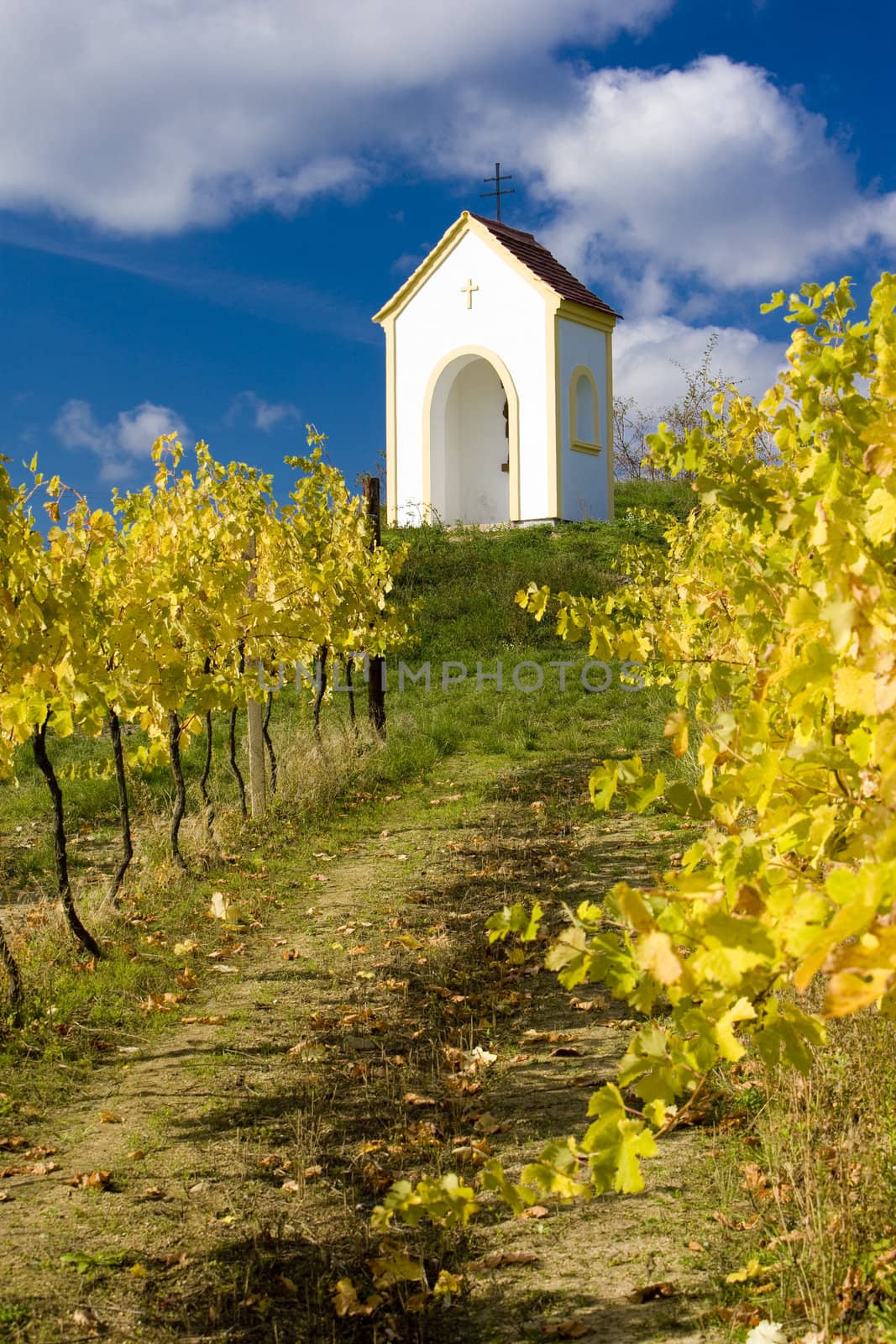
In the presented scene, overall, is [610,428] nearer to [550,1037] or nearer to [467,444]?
[467,444]

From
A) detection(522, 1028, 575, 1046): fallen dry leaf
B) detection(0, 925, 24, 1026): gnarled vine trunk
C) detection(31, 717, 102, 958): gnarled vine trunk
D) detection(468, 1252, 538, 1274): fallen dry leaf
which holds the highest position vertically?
detection(31, 717, 102, 958): gnarled vine trunk

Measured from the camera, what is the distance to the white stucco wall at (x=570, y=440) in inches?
755

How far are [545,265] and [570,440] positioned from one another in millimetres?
3568

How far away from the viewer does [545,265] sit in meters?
20.3

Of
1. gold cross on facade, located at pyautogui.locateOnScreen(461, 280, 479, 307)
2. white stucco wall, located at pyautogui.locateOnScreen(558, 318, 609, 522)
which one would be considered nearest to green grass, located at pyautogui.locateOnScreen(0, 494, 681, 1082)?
white stucco wall, located at pyautogui.locateOnScreen(558, 318, 609, 522)

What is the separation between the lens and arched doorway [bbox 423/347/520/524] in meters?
20.4

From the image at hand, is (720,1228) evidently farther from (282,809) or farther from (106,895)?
(282,809)

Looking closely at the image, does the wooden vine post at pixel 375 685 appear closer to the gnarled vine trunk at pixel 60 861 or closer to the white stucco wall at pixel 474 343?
the gnarled vine trunk at pixel 60 861

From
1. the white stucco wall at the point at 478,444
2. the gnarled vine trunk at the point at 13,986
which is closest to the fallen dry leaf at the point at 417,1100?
the gnarled vine trunk at the point at 13,986

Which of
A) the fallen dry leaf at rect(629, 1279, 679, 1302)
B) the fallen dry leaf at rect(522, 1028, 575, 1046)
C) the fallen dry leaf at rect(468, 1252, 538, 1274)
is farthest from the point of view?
the fallen dry leaf at rect(522, 1028, 575, 1046)

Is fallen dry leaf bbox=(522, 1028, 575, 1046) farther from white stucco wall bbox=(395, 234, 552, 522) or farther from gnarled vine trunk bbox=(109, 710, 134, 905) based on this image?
white stucco wall bbox=(395, 234, 552, 522)

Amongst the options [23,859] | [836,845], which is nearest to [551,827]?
[23,859]

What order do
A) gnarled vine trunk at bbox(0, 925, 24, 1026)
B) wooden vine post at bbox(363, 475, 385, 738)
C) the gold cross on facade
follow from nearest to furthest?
gnarled vine trunk at bbox(0, 925, 24, 1026), wooden vine post at bbox(363, 475, 385, 738), the gold cross on facade

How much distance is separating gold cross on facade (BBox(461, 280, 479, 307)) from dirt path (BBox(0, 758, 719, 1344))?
15.7m
